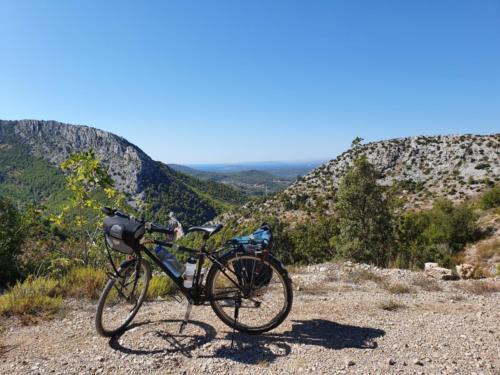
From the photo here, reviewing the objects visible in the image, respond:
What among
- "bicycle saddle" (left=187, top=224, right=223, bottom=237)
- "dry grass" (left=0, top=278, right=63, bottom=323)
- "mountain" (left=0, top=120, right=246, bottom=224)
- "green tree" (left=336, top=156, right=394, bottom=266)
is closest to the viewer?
"bicycle saddle" (left=187, top=224, right=223, bottom=237)

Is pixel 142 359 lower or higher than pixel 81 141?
lower

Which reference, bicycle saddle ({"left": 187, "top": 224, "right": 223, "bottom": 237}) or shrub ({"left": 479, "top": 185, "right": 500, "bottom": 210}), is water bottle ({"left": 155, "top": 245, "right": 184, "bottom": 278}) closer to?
bicycle saddle ({"left": 187, "top": 224, "right": 223, "bottom": 237})

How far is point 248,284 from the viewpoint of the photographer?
14.5 feet

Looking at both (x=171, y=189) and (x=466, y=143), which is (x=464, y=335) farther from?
(x=171, y=189)

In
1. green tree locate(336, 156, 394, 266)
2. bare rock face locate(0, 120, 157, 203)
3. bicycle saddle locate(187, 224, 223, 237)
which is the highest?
bare rock face locate(0, 120, 157, 203)

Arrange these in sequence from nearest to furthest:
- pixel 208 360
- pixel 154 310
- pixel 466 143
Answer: pixel 208 360 < pixel 154 310 < pixel 466 143

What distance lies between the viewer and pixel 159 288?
18.1 ft

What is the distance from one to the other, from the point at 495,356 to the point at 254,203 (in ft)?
271

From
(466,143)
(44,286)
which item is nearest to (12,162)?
(466,143)

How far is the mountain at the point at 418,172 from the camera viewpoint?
5961cm

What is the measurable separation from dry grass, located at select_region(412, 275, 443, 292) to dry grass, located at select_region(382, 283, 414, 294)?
29 cm

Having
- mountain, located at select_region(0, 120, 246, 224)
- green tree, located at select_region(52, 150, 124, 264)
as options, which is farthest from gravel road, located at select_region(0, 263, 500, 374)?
mountain, located at select_region(0, 120, 246, 224)

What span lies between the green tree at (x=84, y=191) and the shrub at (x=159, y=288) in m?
2.60

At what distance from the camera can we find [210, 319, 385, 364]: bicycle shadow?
3.78 meters
